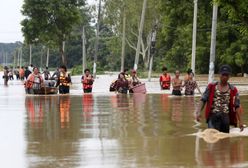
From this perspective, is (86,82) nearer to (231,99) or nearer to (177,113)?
(177,113)

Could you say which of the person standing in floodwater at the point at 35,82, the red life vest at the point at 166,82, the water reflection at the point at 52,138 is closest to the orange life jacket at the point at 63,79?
the person standing in floodwater at the point at 35,82

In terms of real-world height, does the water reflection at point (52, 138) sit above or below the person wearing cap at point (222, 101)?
below

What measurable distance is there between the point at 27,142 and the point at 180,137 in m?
2.97

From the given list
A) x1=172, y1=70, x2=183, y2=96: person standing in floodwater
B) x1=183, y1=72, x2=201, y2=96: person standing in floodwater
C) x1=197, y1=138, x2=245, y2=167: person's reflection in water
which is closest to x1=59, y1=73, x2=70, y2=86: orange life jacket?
x1=172, y1=70, x2=183, y2=96: person standing in floodwater

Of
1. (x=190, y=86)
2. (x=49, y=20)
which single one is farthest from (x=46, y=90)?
(x=49, y=20)

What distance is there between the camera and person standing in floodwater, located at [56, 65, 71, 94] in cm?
2953

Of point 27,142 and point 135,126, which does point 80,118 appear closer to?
point 135,126

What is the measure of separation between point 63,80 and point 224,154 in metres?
20.2

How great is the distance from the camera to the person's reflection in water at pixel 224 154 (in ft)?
30.9

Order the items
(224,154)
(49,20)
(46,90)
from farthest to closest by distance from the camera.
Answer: (49,20), (46,90), (224,154)

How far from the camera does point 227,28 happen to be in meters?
53.2

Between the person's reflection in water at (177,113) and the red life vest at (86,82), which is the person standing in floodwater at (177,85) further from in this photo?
the person's reflection in water at (177,113)

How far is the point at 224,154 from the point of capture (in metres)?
10.3

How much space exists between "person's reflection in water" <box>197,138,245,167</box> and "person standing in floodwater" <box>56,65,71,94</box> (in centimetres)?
1832
